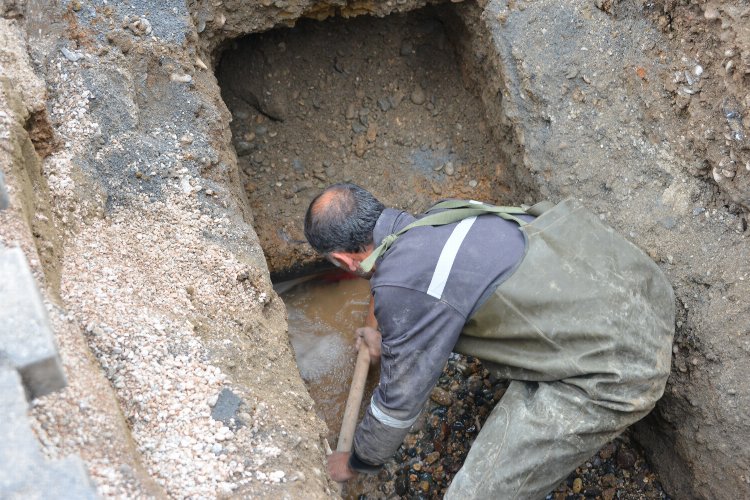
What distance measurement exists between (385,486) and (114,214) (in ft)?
6.43

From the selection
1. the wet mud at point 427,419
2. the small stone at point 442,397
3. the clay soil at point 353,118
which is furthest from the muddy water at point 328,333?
the small stone at point 442,397

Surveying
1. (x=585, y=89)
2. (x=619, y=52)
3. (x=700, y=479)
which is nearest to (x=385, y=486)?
(x=700, y=479)

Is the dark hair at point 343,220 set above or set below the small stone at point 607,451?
above

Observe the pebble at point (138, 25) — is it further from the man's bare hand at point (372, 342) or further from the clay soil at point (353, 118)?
the man's bare hand at point (372, 342)

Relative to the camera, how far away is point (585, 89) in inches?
145

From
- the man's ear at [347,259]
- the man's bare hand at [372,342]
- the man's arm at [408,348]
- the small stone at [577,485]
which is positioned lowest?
the small stone at [577,485]

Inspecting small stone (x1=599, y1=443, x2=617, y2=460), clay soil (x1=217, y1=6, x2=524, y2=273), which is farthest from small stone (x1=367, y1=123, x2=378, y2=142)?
small stone (x1=599, y1=443, x2=617, y2=460)

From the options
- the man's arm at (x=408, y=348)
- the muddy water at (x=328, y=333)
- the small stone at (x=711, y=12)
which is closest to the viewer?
the man's arm at (x=408, y=348)

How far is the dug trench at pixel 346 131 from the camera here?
4.41 metres

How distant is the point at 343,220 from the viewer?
9.64 feet

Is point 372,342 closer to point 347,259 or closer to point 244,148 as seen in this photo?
point 347,259

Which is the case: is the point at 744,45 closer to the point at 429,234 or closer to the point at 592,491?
the point at 429,234

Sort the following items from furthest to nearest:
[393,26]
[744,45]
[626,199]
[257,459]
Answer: [393,26] < [626,199] < [744,45] < [257,459]

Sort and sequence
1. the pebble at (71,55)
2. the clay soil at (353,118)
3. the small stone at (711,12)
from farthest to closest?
the clay soil at (353,118), the small stone at (711,12), the pebble at (71,55)
